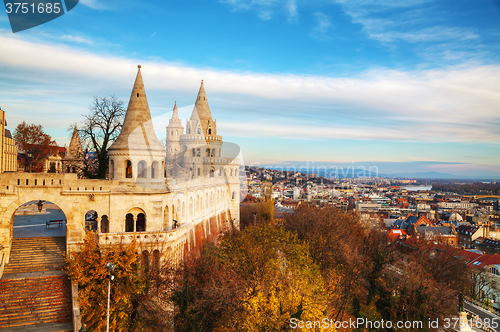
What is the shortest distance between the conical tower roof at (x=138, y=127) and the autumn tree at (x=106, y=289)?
24.5ft

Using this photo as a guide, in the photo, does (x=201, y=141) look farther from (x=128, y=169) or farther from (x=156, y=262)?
(x=156, y=262)

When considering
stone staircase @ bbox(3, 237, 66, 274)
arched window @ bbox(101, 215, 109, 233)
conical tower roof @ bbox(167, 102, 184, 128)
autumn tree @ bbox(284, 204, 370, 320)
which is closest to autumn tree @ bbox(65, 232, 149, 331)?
stone staircase @ bbox(3, 237, 66, 274)

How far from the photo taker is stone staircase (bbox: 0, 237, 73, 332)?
18.0 meters

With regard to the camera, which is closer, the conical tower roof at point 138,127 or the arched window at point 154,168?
the conical tower roof at point 138,127

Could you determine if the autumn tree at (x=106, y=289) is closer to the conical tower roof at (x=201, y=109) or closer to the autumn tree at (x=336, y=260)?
the autumn tree at (x=336, y=260)

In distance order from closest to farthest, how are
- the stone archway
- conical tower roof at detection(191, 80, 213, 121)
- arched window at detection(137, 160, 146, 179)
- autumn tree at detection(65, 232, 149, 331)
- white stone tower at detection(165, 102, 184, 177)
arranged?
autumn tree at detection(65, 232, 149, 331)
the stone archway
arched window at detection(137, 160, 146, 179)
conical tower roof at detection(191, 80, 213, 121)
white stone tower at detection(165, 102, 184, 177)

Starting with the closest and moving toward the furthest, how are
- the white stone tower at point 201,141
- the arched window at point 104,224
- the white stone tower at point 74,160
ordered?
A: the arched window at point 104,224, the white stone tower at point 74,160, the white stone tower at point 201,141

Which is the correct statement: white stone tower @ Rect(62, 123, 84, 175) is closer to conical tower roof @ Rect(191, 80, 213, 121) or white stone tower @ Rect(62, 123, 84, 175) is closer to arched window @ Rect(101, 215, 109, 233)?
arched window @ Rect(101, 215, 109, 233)

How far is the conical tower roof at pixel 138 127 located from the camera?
1002 inches

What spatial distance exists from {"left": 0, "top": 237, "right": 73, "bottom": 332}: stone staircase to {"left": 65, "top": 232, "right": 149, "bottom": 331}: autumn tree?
99 cm

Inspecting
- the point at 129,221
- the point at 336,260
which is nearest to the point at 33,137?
the point at 129,221

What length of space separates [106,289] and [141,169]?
939cm

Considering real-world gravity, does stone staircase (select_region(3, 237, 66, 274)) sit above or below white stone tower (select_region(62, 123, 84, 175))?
below

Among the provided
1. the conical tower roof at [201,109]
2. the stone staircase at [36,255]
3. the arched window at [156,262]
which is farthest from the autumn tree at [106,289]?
the conical tower roof at [201,109]
